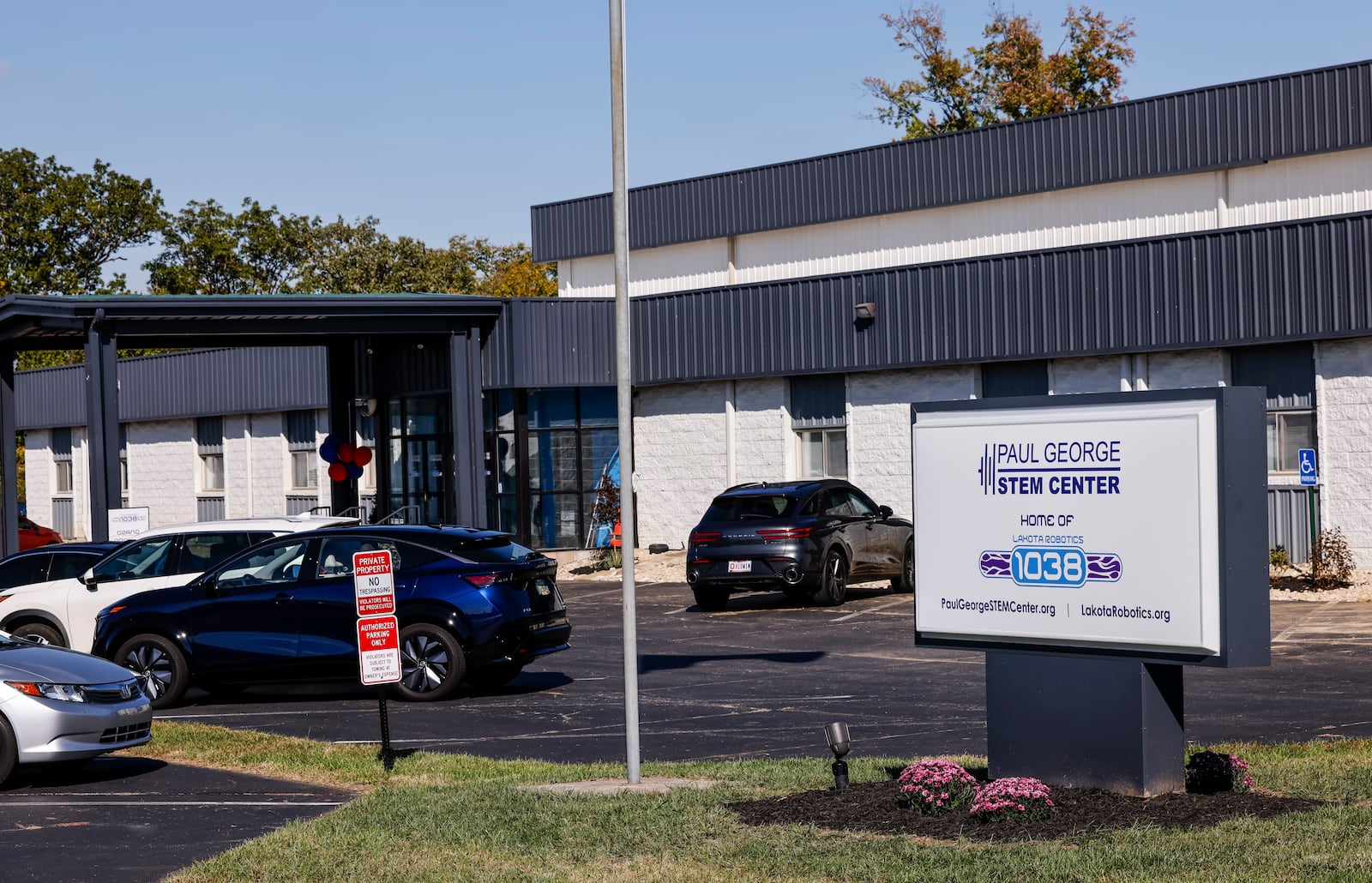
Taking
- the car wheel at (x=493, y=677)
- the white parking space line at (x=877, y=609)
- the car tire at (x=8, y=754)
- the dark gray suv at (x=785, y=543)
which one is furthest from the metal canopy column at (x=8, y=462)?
the car tire at (x=8, y=754)

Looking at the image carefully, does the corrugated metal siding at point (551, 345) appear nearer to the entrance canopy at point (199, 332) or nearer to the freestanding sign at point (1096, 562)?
the entrance canopy at point (199, 332)

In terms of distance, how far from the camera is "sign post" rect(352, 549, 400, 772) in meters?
12.0

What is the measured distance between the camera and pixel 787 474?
3428cm

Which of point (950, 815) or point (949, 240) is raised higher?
point (949, 240)

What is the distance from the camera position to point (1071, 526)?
9352 millimetres

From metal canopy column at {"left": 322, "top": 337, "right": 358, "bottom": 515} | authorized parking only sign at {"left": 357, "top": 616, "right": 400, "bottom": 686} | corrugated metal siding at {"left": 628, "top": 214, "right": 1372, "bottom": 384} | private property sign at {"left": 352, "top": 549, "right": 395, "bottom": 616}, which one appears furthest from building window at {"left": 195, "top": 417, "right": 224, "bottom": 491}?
authorized parking only sign at {"left": 357, "top": 616, "right": 400, "bottom": 686}

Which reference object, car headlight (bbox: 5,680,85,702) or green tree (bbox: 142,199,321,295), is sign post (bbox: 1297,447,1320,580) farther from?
green tree (bbox: 142,199,321,295)

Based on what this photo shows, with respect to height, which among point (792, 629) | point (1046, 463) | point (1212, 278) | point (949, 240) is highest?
point (949, 240)

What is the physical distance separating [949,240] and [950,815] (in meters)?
32.9

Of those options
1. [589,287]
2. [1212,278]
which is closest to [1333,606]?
[1212,278]

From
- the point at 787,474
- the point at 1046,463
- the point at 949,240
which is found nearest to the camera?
the point at 1046,463

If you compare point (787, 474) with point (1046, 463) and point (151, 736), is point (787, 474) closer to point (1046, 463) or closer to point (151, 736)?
point (151, 736)

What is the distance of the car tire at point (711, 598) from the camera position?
2522 centimetres

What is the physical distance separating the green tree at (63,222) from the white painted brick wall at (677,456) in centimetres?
3808
